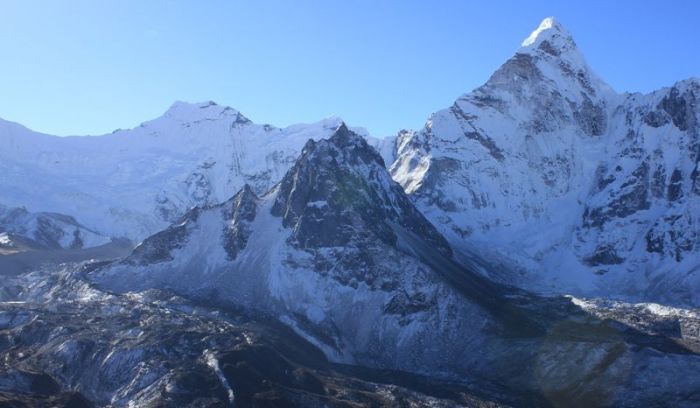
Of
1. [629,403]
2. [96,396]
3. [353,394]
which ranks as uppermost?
[629,403]

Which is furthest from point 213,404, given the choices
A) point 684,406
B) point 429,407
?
point 684,406

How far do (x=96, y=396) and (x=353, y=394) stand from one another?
59.6 m

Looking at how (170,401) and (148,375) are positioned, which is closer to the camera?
(170,401)

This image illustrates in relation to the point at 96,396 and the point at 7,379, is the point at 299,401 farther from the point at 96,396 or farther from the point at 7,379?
the point at 7,379

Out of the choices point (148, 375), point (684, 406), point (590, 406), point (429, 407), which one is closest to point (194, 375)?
point (148, 375)

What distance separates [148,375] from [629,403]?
11266cm

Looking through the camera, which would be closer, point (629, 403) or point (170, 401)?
point (170, 401)

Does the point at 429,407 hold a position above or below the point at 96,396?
above

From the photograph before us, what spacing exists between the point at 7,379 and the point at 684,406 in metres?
153

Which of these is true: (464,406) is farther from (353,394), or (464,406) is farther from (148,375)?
(148,375)

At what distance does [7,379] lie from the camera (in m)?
190

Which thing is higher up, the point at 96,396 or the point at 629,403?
the point at 629,403

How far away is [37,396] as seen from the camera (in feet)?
594

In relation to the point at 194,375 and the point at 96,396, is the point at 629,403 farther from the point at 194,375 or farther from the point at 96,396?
the point at 96,396
